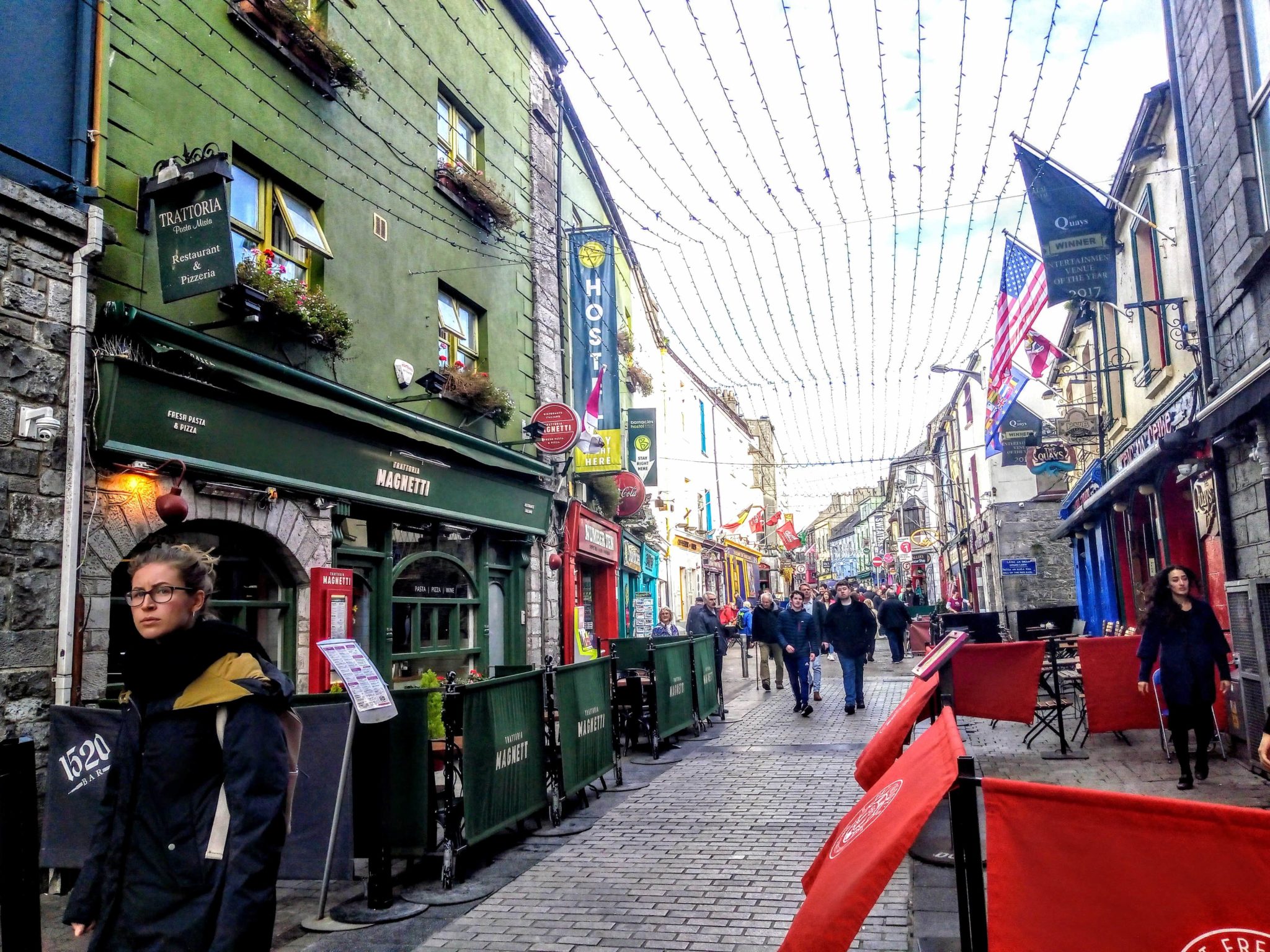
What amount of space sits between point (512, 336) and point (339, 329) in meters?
5.55

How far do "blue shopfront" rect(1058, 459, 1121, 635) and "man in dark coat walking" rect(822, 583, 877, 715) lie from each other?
4.52m

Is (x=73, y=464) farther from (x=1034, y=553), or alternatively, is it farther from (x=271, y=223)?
(x=1034, y=553)

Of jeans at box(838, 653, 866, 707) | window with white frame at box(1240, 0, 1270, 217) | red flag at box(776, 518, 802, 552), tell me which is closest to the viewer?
window with white frame at box(1240, 0, 1270, 217)

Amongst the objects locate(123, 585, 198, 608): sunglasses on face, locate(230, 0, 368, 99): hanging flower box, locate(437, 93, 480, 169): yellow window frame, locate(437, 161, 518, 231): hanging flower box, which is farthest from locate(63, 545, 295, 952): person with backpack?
locate(437, 93, 480, 169): yellow window frame

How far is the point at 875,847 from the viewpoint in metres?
2.29

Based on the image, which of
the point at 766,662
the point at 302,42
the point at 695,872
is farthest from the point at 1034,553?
the point at 695,872

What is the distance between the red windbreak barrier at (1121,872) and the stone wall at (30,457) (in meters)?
6.06

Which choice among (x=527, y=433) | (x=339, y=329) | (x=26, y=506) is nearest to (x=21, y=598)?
(x=26, y=506)

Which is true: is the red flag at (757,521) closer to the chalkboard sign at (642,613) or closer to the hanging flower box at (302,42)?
the chalkboard sign at (642,613)

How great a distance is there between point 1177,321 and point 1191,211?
1.32 m

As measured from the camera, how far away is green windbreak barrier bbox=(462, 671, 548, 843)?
605 cm

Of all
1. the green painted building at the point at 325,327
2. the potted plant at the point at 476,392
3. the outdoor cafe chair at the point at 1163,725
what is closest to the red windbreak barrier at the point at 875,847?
the green painted building at the point at 325,327

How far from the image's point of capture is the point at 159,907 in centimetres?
257

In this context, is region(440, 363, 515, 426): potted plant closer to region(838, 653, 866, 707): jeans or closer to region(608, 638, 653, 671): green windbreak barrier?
region(608, 638, 653, 671): green windbreak barrier
